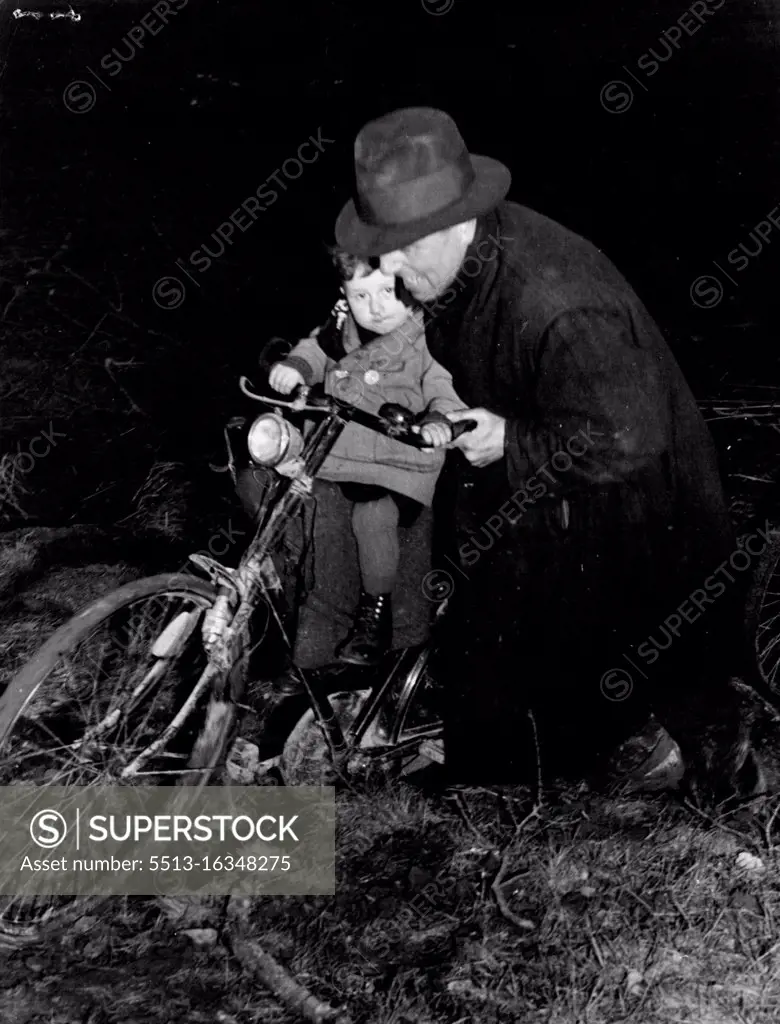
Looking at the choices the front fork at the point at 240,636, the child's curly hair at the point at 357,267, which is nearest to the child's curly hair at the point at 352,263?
the child's curly hair at the point at 357,267

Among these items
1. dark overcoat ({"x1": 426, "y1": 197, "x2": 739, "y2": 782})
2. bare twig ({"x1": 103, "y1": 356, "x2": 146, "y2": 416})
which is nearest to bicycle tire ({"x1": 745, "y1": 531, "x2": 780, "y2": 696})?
dark overcoat ({"x1": 426, "y1": 197, "x2": 739, "y2": 782})

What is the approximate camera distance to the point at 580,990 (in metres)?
3.65

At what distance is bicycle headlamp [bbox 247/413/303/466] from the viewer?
3541mm

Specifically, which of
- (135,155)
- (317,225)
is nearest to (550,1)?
(317,225)

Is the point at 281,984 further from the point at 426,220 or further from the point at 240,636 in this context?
the point at 426,220

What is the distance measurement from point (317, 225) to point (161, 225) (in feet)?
3.60

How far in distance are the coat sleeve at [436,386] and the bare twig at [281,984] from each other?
6.66ft

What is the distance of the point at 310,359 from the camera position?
12.6 ft

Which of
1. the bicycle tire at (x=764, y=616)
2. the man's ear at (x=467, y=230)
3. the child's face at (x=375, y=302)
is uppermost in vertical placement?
the man's ear at (x=467, y=230)

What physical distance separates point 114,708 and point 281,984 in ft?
3.72

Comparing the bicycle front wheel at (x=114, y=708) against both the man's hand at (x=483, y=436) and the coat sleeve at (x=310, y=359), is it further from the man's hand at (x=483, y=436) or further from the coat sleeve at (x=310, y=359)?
the man's hand at (x=483, y=436)

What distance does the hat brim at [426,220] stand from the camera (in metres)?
3.48

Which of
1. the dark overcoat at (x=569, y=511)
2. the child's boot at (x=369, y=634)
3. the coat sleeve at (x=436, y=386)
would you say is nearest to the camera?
the dark overcoat at (x=569, y=511)

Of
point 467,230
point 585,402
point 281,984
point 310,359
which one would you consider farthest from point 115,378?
point 281,984
